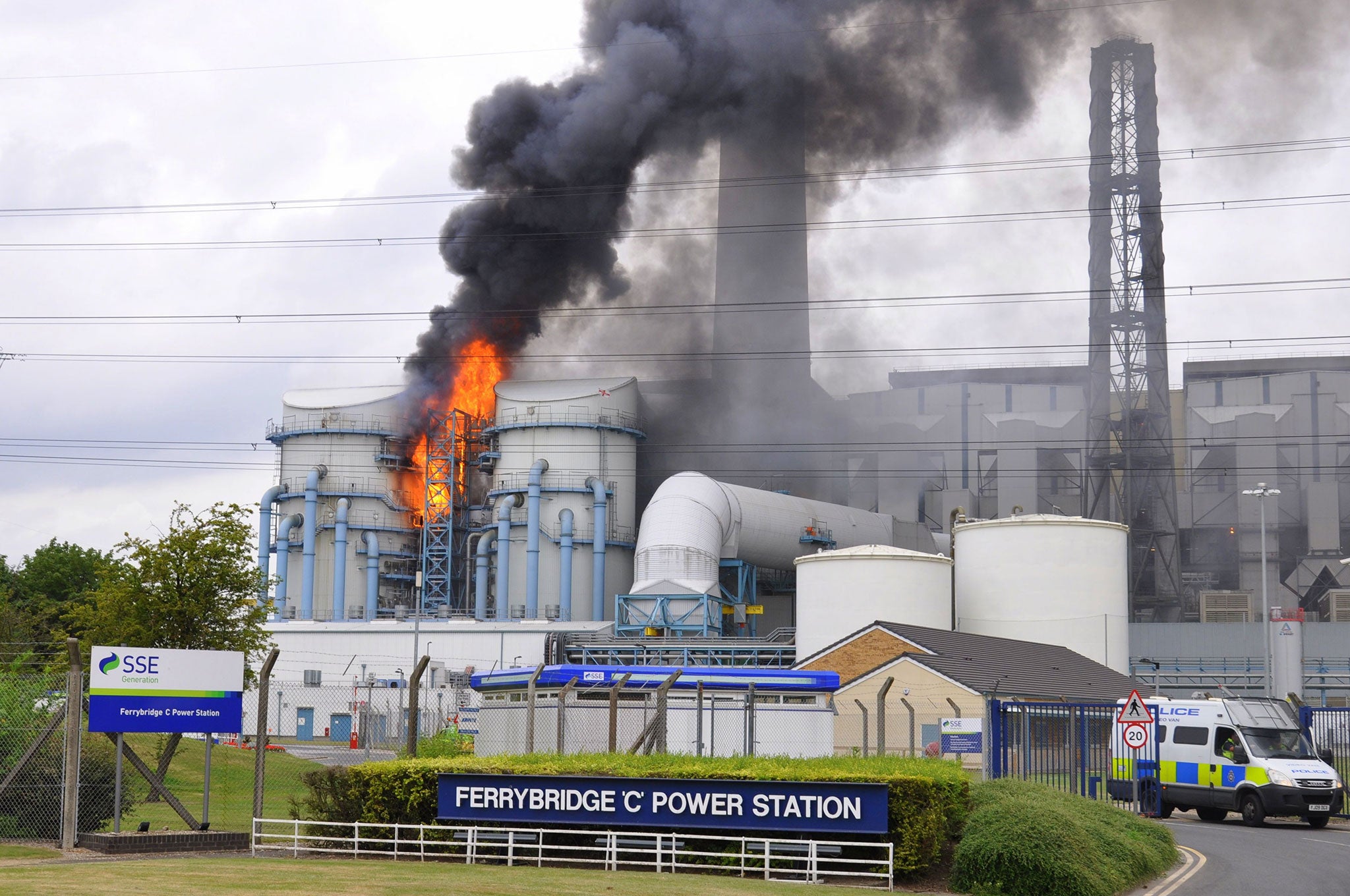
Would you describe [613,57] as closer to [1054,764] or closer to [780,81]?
[780,81]

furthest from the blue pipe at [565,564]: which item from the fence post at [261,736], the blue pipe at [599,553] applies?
the fence post at [261,736]

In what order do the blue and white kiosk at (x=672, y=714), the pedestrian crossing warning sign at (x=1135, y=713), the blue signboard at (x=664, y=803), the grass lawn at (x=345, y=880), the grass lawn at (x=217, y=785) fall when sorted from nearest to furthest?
the grass lawn at (x=345, y=880) < the blue signboard at (x=664, y=803) < the grass lawn at (x=217, y=785) < the pedestrian crossing warning sign at (x=1135, y=713) < the blue and white kiosk at (x=672, y=714)

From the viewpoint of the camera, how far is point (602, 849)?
55.4 ft

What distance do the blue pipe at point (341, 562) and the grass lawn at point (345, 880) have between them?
59775 millimetres

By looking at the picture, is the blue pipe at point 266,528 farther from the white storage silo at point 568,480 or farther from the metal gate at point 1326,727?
the metal gate at point 1326,727

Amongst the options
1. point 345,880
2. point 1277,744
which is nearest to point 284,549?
point 1277,744

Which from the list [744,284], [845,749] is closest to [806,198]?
[744,284]

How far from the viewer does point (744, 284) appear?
83.2m

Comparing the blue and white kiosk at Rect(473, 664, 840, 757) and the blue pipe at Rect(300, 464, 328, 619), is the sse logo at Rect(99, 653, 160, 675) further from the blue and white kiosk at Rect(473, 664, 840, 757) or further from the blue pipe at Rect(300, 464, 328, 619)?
the blue pipe at Rect(300, 464, 328, 619)

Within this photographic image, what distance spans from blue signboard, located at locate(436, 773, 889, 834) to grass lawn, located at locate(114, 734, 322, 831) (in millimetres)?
3436

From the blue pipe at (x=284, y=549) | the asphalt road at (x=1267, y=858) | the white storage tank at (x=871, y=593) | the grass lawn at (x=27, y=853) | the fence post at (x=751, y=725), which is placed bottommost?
the asphalt road at (x=1267, y=858)

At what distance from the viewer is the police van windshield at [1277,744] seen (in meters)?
27.1

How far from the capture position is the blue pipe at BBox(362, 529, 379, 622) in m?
75.6

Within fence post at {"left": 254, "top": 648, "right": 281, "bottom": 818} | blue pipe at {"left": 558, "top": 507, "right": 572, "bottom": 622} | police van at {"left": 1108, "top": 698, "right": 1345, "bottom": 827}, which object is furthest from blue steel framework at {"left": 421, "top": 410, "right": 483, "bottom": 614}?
fence post at {"left": 254, "top": 648, "right": 281, "bottom": 818}
